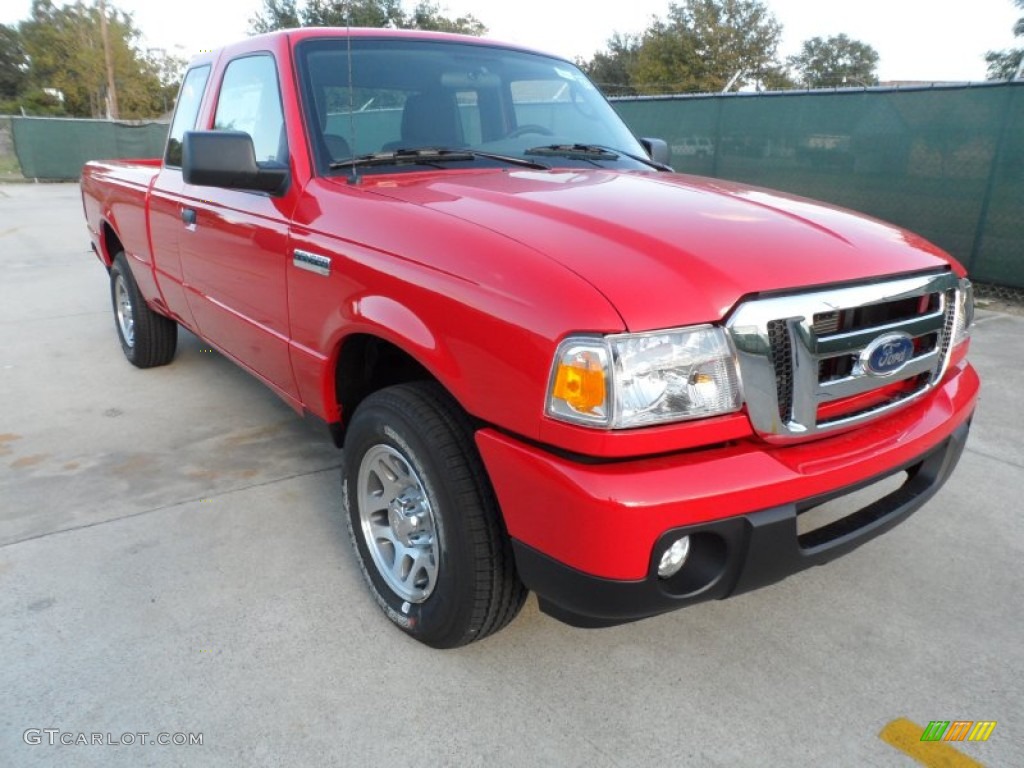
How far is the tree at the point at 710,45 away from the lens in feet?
126

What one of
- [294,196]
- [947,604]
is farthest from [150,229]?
[947,604]

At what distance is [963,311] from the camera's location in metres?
2.42

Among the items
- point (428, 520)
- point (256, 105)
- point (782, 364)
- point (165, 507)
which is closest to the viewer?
point (782, 364)

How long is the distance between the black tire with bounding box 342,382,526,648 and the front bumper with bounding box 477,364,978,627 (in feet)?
0.45

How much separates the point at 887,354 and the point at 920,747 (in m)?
1.03

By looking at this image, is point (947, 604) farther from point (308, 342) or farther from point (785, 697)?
point (308, 342)

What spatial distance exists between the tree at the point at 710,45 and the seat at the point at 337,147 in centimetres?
3879

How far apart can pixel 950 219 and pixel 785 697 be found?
22.6 ft

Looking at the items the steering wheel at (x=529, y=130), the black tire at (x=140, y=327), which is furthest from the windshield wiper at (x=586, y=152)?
the black tire at (x=140, y=327)

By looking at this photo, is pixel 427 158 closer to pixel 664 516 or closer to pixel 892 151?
pixel 664 516

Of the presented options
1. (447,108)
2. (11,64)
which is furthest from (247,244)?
(11,64)

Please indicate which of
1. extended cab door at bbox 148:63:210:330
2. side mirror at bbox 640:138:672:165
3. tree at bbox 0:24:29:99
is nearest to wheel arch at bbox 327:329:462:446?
extended cab door at bbox 148:63:210:330

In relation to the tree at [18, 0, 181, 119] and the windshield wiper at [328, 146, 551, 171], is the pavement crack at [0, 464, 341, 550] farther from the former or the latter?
the tree at [18, 0, 181, 119]

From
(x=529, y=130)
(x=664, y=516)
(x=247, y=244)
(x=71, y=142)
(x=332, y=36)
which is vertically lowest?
(x=664, y=516)
